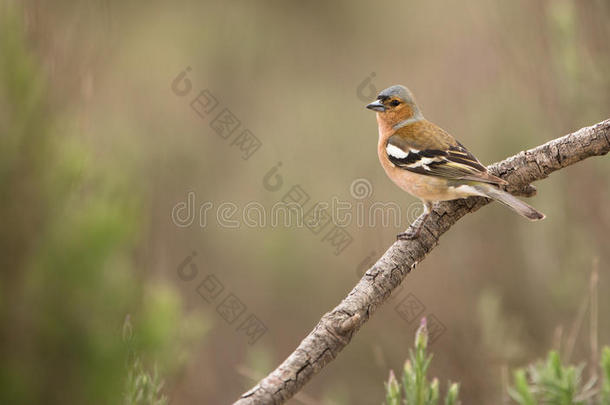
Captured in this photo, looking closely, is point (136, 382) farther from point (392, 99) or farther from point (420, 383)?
point (392, 99)

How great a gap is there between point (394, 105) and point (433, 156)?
0.77m

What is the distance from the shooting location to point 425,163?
14.2 ft

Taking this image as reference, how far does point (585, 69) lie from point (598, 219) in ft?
3.94

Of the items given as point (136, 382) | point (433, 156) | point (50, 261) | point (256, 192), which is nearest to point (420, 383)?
point (136, 382)

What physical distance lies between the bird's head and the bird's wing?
260mm

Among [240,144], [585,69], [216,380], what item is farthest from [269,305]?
[585,69]

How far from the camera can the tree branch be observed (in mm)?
1997

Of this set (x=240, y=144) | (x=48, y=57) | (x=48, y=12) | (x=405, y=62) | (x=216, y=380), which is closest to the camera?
(x=48, y=57)

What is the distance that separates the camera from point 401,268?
8.65 ft

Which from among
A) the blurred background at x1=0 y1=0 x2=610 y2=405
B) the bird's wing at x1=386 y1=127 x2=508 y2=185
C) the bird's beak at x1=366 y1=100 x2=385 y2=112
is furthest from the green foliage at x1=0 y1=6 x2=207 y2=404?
the bird's beak at x1=366 y1=100 x2=385 y2=112

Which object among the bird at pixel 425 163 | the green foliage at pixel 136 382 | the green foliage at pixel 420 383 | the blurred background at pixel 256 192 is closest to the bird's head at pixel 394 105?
the bird at pixel 425 163

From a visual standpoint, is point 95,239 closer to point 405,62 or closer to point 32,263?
point 32,263

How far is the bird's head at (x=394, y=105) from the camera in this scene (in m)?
4.92

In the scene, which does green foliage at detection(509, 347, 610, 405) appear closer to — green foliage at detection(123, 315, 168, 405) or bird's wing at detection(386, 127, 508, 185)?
green foliage at detection(123, 315, 168, 405)
